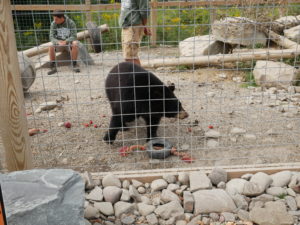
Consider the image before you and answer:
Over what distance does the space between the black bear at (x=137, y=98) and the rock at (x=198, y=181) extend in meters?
1.11

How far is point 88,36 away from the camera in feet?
37.6

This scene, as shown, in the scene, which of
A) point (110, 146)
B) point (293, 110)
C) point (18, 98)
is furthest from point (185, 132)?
point (18, 98)

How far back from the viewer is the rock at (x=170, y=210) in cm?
308

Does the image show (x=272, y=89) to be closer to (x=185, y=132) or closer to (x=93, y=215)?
(x=185, y=132)

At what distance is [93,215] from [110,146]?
1806 millimetres

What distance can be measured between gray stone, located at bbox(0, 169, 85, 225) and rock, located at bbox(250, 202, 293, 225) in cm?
160

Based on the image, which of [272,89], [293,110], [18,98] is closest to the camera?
[18,98]

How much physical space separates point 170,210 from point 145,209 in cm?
25

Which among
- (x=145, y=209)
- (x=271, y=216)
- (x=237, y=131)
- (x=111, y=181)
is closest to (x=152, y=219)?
(x=145, y=209)

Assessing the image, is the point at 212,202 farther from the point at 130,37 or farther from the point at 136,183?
the point at 130,37

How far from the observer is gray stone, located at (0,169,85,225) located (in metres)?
2.27

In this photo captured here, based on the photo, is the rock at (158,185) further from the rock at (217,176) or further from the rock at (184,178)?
the rock at (217,176)

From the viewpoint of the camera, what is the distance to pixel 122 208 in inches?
124

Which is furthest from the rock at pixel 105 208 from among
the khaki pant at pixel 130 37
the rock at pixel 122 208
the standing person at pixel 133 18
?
the khaki pant at pixel 130 37
